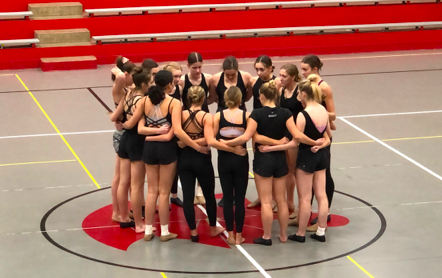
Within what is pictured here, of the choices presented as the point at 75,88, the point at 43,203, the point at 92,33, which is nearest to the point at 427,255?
the point at 43,203

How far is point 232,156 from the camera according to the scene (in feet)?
19.7

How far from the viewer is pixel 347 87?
518 inches

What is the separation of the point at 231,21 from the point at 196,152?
34.6 ft

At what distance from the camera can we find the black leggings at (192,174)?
6078mm

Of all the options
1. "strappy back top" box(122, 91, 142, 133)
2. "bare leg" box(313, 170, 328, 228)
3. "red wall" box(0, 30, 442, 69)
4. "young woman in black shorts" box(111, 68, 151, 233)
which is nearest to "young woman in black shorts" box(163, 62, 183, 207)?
"young woman in black shorts" box(111, 68, 151, 233)

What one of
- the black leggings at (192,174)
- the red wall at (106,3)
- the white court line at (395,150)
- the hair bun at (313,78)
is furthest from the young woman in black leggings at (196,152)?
the red wall at (106,3)

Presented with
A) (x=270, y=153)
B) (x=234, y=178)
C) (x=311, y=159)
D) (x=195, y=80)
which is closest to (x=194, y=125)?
(x=234, y=178)

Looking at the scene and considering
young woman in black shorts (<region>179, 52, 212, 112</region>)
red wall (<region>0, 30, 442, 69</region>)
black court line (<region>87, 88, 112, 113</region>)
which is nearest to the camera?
young woman in black shorts (<region>179, 52, 212, 112</region>)

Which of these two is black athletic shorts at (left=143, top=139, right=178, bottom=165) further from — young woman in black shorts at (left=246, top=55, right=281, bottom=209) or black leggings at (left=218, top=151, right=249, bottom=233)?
young woman in black shorts at (left=246, top=55, right=281, bottom=209)

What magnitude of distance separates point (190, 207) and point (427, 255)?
2373 mm

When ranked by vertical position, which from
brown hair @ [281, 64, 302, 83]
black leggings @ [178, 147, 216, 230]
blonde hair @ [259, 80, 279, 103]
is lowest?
black leggings @ [178, 147, 216, 230]

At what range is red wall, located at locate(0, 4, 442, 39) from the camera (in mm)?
15086

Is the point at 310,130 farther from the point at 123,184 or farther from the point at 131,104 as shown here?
the point at 123,184

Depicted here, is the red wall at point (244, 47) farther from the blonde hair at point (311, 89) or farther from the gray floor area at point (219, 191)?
the blonde hair at point (311, 89)
